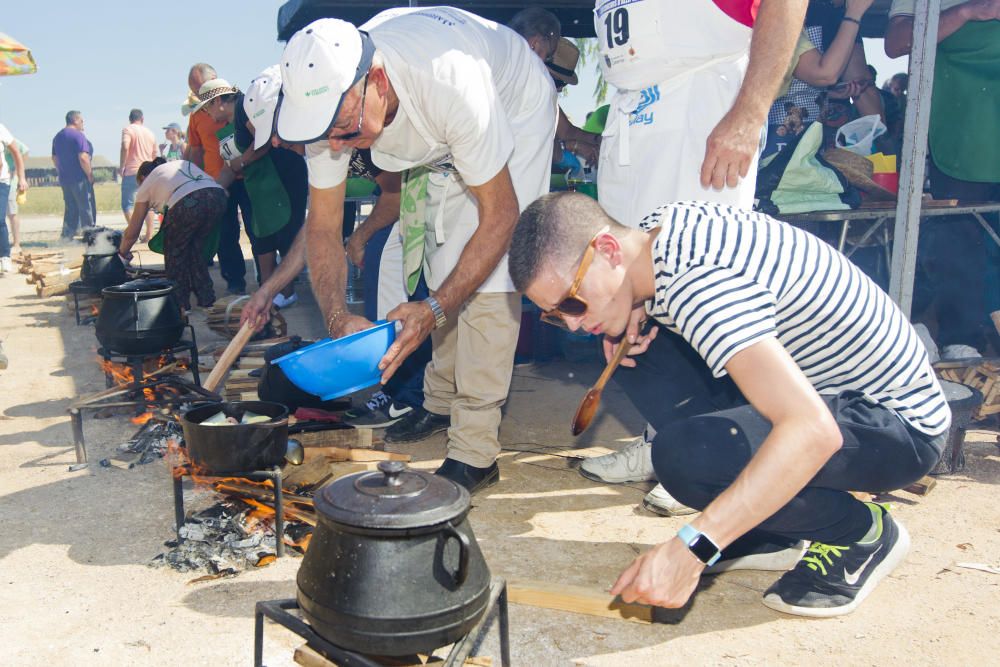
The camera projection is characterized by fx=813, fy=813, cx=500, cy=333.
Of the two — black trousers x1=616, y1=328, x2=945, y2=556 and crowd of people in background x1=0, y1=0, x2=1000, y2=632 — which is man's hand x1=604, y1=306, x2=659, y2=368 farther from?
black trousers x1=616, y1=328, x2=945, y2=556

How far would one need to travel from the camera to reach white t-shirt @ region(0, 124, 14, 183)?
11.1 m

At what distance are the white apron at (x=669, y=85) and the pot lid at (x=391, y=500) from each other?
5.81 feet

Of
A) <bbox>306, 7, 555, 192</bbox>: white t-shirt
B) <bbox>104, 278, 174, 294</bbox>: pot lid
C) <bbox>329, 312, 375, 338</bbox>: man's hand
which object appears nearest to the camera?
<bbox>306, 7, 555, 192</bbox>: white t-shirt

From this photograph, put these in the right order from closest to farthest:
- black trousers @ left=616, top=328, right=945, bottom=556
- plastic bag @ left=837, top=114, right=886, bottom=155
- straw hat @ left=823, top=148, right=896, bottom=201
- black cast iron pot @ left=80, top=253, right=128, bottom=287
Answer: black trousers @ left=616, top=328, right=945, bottom=556, straw hat @ left=823, top=148, right=896, bottom=201, plastic bag @ left=837, top=114, right=886, bottom=155, black cast iron pot @ left=80, top=253, right=128, bottom=287

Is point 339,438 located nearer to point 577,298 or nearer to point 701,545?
point 577,298

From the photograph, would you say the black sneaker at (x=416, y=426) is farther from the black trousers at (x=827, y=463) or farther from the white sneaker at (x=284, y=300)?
the white sneaker at (x=284, y=300)

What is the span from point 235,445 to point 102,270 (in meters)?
5.09

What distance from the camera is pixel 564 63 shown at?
18.9ft

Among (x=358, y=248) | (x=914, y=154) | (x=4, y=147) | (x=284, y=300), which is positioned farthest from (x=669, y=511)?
(x=4, y=147)

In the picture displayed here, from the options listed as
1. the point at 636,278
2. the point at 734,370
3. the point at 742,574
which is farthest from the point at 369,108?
the point at 742,574

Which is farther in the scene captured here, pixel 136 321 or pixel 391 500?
pixel 136 321

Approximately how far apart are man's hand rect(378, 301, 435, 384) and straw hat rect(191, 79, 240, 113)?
5.45 meters

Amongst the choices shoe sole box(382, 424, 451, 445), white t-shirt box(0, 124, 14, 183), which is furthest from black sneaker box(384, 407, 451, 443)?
white t-shirt box(0, 124, 14, 183)

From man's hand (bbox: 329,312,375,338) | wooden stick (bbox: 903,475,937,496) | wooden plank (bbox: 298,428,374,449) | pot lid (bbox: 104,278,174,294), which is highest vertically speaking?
man's hand (bbox: 329,312,375,338)
